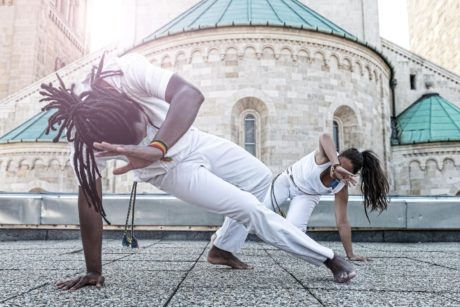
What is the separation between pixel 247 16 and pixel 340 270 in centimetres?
1218

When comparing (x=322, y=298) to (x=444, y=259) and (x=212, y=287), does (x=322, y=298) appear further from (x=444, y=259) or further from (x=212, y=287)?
(x=444, y=259)

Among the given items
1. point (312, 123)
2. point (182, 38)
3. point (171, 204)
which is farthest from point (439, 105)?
point (171, 204)

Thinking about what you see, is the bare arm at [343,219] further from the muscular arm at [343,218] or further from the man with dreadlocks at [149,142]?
the man with dreadlocks at [149,142]

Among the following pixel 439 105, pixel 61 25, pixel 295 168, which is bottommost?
pixel 295 168

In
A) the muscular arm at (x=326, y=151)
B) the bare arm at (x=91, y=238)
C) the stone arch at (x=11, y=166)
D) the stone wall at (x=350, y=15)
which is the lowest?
the bare arm at (x=91, y=238)

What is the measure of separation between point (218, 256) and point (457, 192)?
1405 centimetres

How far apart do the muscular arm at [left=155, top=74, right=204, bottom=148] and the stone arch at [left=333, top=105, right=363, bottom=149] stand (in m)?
11.7

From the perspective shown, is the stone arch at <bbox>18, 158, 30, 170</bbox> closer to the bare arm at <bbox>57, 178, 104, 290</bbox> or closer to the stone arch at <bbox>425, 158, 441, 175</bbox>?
the stone arch at <bbox>425, 158, 441, 175</bbox>

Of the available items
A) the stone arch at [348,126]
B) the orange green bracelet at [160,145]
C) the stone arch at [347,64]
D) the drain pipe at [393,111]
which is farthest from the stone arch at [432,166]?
the orange green bracelet at [160,145]

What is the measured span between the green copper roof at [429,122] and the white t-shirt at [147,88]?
15.1 meters

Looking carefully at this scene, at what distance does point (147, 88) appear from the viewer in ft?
8.73

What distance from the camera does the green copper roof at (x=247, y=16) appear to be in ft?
43.4

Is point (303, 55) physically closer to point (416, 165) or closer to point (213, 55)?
point (213, 55)

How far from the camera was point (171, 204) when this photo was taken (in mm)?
7707
